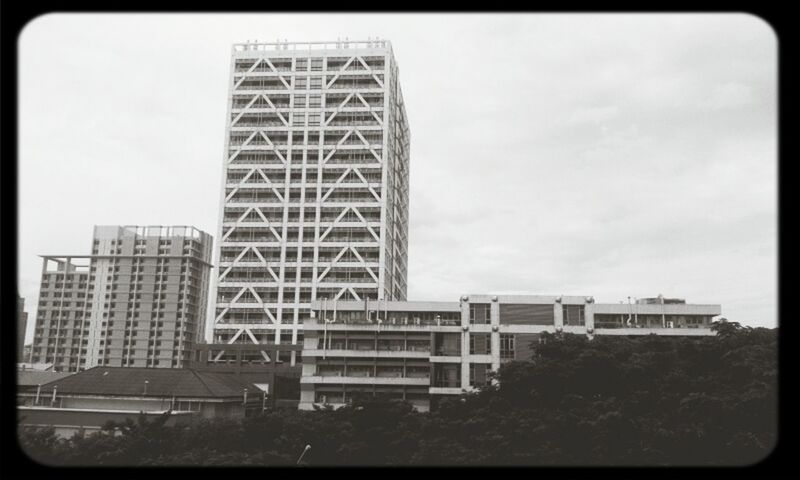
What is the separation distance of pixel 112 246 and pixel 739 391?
50.2 metres

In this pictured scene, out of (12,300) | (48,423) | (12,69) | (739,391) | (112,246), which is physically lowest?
(48,423)

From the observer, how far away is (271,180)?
36.8m

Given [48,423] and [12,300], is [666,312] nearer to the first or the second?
[48,423]

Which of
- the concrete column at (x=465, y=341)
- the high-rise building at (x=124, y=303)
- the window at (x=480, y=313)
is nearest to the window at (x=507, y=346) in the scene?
the window at (x=480, y=313)

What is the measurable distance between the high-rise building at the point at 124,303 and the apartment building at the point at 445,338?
2802 centimetres

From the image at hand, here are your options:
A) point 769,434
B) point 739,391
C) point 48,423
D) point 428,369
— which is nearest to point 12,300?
point 769,434

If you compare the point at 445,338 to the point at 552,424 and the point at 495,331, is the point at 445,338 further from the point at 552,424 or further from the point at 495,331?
the point at 552,424

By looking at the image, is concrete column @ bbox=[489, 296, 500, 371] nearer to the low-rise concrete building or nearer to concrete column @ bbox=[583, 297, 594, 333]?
concrete column @ bbox=[583, 297, 594, 333]

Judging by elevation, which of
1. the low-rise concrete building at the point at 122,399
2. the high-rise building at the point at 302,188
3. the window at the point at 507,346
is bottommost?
the low-rise concrete building at the point at 122,399

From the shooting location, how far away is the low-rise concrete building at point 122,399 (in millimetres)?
18078

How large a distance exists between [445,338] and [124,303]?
34487mm

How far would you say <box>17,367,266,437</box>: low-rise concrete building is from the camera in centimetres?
1808

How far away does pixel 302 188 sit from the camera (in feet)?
120

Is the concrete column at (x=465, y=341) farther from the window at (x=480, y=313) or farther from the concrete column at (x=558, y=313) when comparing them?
the concrete column at (x=558, y=313)
